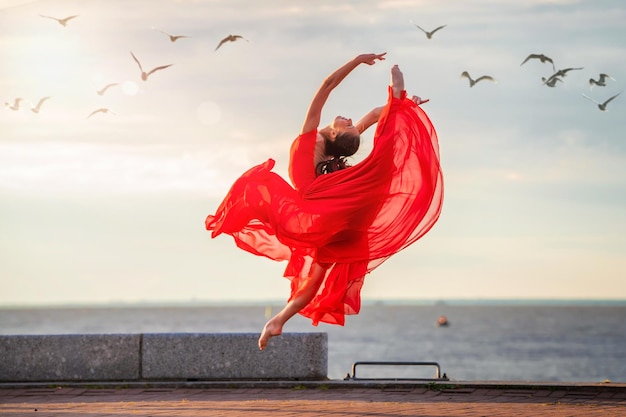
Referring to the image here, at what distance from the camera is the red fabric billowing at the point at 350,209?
8.91m

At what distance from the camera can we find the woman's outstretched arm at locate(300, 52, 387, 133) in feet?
28.9

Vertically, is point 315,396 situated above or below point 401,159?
below

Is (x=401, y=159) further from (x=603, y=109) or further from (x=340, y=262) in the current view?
(x=603, y=109)

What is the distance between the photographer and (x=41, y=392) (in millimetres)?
13016

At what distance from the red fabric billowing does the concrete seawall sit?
3.83 metres

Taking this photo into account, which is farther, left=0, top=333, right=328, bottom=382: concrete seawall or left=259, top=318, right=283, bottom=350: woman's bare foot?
left=0, top=333, right=328, bottom=382: concrete seawall

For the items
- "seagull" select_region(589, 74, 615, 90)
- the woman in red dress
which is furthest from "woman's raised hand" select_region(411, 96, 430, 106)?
"seagull" select_region(589, 74, 615, 90)

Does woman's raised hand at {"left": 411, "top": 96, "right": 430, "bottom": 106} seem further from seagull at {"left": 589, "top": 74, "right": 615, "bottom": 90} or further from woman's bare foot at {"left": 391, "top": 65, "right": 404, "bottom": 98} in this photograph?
seagull at {"left": 589, "top": 74, "right": 615, "bottom": 90}

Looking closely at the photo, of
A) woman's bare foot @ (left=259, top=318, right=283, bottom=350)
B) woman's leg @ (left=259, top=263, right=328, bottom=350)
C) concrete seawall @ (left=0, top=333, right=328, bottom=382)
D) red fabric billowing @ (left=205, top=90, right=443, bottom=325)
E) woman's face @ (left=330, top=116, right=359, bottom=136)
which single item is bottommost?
concrete seawall @ (left=0, top=333, right=328, bottom=382)

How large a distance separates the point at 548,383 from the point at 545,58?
27.5 feet

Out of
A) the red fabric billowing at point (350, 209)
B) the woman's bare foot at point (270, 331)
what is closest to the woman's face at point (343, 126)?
the red fabric billowing at point (350, 209)

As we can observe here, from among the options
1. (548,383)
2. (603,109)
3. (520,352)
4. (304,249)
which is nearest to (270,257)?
(304,249)

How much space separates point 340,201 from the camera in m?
8.85

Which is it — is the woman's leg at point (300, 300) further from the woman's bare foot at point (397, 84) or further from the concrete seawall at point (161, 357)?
the concrete seawall at point (161, 357)
